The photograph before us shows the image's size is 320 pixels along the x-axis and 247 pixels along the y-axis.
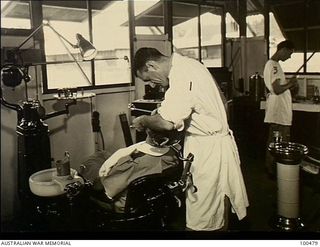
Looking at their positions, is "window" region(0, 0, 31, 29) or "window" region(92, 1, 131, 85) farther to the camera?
"window" region(92, 1, 131, 85)

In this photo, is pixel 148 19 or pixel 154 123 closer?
pixel 154 123

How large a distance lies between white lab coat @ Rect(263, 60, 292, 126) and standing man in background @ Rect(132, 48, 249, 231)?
429 mm

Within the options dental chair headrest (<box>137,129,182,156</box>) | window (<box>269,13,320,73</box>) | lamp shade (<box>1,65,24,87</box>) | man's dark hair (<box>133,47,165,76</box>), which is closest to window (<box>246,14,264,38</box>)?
window (<box>269,13,320,73</box>)

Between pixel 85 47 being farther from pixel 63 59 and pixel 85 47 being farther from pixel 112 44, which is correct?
pixel 112 44

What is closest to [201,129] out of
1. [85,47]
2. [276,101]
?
[276,101]

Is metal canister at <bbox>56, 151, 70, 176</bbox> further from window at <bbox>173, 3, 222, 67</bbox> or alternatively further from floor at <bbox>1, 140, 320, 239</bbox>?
window at <bbox>173, 3, 222, 67</bbox>

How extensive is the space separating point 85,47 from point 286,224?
141 cm

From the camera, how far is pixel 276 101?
1855mm

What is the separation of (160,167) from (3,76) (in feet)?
2.94

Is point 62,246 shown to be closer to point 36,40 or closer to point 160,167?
point 160,167

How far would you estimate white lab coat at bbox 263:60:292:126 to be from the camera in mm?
1757

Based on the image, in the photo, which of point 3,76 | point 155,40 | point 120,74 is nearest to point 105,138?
point 120,74

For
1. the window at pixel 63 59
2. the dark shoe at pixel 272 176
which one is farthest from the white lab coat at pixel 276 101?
the window at pixel 63 59

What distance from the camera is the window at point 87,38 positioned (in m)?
1.83
